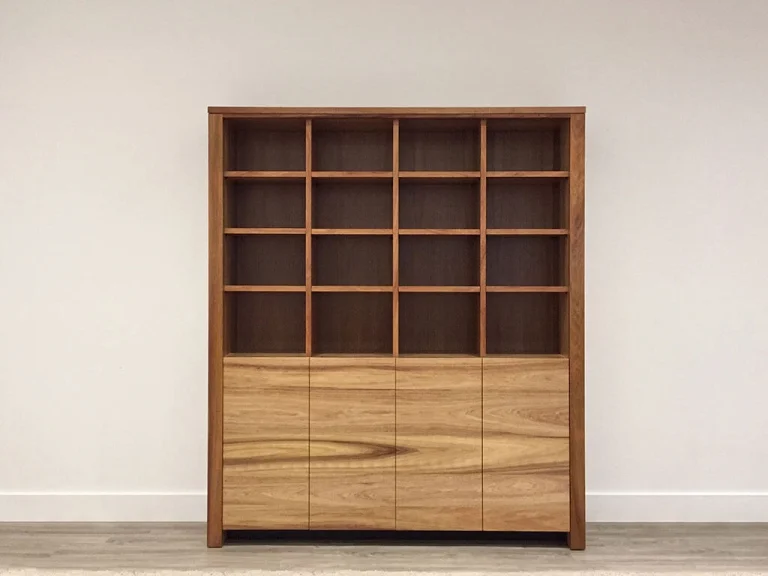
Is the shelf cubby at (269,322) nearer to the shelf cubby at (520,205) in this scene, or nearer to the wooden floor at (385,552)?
the wooden floor at (385,552)

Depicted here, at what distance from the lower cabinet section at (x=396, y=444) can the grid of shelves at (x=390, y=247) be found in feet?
0.96

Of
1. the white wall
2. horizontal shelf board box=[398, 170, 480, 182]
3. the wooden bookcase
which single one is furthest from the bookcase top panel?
the white wall

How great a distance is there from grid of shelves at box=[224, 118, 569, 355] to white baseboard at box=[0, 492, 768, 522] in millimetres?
725

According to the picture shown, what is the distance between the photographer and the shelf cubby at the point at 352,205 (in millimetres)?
3070

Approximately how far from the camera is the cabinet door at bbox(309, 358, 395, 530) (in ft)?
9.09

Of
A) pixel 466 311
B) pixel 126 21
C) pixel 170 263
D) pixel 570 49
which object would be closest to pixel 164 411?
pixel 170 263

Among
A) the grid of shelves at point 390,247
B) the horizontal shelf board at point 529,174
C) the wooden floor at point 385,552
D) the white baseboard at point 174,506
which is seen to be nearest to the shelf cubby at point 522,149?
the grid of shelves at point 390,247

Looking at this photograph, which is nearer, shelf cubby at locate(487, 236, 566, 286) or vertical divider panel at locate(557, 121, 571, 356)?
vertical divider panel at locate(557, 121, 571, 356)

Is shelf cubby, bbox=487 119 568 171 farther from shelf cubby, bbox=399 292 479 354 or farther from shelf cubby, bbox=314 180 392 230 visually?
shelf cubby, bbox=399 292 479 354

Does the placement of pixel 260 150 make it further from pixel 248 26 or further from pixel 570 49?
pixel 570 49

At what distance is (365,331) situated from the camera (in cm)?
307

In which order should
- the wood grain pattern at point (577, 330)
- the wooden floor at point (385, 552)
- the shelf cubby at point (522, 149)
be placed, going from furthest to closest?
1. the shelf cubby at point (522, 149)
2. the wood grain pattern at point (577, 330)
3. the wooden floor at point (385, 552)

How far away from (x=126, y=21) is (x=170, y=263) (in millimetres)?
1073

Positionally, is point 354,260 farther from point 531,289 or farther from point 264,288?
point 531,289
